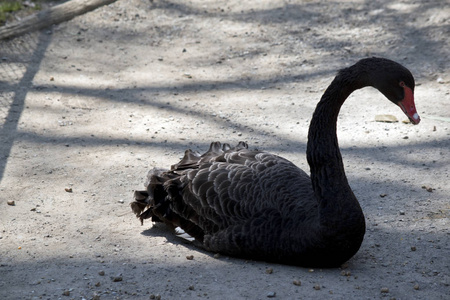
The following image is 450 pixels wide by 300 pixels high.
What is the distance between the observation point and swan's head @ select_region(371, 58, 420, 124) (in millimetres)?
4066

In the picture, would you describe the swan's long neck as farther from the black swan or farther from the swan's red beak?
the swan's red beak

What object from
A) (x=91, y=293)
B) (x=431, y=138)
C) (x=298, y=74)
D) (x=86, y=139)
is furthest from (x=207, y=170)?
(x=298, y=74)

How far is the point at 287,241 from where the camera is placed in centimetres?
427

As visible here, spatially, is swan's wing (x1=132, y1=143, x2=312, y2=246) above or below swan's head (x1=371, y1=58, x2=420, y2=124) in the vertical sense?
below

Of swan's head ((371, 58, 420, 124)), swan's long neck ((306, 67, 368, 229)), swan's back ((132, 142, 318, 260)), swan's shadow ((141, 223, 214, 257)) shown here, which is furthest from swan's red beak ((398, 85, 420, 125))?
swan's shadow ((141, 223, 214, 257))

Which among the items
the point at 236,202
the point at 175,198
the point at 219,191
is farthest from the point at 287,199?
the point at 175,198

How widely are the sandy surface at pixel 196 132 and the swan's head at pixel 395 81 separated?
3.83 ft

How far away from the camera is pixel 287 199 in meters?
4.43

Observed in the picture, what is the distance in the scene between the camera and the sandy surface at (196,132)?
13.9ft

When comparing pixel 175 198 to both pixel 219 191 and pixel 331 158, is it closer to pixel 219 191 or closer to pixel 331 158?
pixel 219 191

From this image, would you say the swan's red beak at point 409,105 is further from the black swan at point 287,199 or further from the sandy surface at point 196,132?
the sandy surface at point 196,132

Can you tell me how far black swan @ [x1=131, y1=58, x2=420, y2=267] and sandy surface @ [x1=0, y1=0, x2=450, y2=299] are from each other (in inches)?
6.4

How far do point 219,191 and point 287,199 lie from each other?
51cm

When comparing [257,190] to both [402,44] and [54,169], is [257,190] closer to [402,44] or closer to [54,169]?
[54,169]
